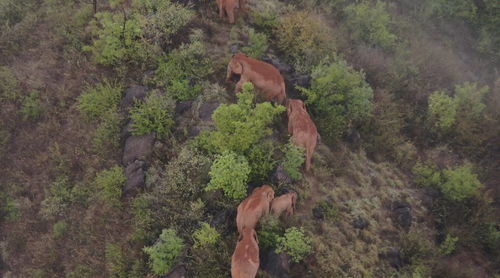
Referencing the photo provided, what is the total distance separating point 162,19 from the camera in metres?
13.3

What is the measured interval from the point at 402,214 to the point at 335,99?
4.25 metres

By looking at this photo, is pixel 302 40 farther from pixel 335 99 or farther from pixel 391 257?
pixel 391 257

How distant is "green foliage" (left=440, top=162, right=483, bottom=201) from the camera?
12750 mm

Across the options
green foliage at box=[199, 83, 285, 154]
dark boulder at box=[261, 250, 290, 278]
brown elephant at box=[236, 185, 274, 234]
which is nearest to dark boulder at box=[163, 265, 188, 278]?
brown elephant at box=[236, 185, 274, 234]

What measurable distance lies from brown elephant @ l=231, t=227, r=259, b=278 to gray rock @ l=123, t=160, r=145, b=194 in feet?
11.7

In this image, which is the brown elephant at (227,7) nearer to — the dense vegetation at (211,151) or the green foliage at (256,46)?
the dense vegetation at (211,151)

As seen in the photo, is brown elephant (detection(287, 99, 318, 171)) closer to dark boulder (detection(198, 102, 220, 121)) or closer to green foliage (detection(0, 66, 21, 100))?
dark boulder (detection(198, 102, 220, 121))

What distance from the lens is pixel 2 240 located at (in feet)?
36.9

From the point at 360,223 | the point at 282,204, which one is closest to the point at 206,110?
the point at 282,204

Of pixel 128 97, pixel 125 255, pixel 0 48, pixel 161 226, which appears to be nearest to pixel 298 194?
pixel 161 226

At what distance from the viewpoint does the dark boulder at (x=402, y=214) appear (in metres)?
11.8

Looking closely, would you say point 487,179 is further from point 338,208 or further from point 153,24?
point 153,24

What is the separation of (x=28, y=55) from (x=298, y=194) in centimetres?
1181

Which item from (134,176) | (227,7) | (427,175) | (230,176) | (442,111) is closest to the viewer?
(230,176)
